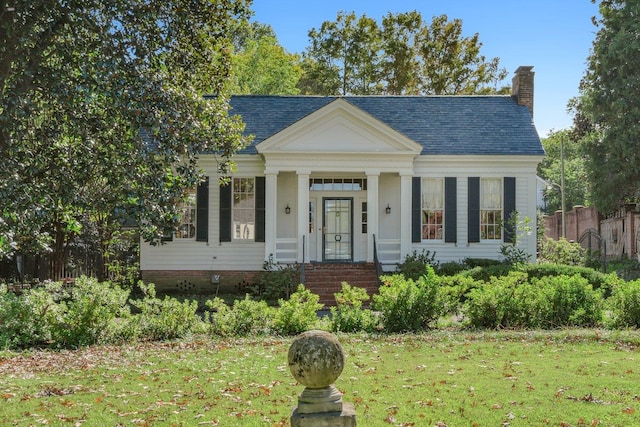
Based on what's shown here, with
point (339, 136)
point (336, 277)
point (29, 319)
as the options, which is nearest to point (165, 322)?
point (29, 319)

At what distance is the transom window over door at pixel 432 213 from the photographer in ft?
74.6

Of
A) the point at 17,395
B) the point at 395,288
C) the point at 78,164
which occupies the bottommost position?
the point at 17,395

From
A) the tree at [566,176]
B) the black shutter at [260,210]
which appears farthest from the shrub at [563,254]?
the tree at [566,176]

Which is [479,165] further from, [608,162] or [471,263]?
[608,162]

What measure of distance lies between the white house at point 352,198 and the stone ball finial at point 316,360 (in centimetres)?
1666

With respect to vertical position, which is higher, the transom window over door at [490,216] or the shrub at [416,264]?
the transom window over door at [490,216]

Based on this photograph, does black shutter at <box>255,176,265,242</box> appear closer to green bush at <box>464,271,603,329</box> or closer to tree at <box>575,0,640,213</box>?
Answer: green bush at <box>464,271,603,329</box>

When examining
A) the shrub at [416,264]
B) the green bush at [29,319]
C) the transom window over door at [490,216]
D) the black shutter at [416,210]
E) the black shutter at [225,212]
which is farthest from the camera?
the transom window over door at [490,216]

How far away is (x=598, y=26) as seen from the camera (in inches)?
1315

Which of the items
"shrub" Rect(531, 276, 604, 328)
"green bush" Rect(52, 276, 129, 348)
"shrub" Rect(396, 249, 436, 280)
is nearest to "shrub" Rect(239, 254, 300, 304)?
"shrub" Rect(396, 249, 436, 280)

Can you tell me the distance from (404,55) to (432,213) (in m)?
21.4

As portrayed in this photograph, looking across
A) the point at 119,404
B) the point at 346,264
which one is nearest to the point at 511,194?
the point at 346,264

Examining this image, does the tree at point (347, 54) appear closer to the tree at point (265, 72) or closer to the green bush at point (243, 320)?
the tree at point (265, 72)

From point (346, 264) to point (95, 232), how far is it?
7.98 metres
